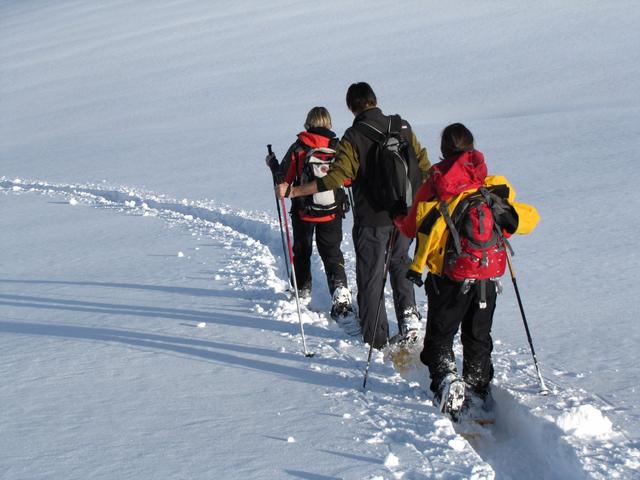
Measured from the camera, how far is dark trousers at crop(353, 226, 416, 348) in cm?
518

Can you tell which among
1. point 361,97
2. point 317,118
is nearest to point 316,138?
point 317,118

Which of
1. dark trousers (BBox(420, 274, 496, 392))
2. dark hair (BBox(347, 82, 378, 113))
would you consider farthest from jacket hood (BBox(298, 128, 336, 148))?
dark trousers (BBox(420, 274, 496, 392))

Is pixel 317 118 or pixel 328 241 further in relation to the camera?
pixel 328 241

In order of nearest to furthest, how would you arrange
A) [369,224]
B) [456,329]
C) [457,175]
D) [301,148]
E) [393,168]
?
[457,175] → [456,329] → [393,168] → [369,224] → [301,148]

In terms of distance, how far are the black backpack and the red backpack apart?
0.74 metres

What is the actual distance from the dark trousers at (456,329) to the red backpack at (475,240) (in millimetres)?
108

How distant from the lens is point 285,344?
18.1ft

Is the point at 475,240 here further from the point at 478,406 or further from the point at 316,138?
the point at 316,138

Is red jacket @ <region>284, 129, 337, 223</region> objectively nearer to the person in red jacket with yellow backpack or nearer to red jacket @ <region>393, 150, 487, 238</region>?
the person in red jacket with yellow backpack

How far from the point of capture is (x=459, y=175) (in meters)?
3.96

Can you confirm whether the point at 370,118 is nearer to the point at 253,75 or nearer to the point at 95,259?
the point at 95,259

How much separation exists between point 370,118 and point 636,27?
1793cm

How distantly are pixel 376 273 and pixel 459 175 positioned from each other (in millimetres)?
1403

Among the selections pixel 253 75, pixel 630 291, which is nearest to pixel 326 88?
pixel 253 75
